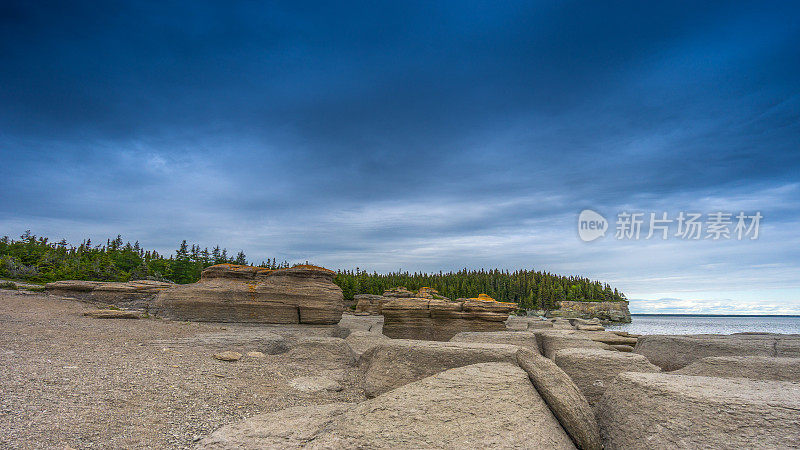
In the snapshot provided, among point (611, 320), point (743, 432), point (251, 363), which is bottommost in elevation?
point (611, 320)

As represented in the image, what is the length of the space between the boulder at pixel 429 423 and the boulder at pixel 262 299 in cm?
1579

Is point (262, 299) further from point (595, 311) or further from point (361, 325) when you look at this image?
point (595, 311)

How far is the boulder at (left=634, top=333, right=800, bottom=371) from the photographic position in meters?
9.98

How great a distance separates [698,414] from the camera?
3932 millimetres

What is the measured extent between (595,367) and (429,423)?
12.6 ft

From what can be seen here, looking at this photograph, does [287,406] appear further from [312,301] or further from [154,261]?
[154,261]

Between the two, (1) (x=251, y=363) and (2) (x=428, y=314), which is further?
(2) (x=428, y=314)

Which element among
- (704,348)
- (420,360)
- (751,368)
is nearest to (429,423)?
(420,360)

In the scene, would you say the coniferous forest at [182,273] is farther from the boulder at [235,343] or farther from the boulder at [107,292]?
the boulder at [235,343]

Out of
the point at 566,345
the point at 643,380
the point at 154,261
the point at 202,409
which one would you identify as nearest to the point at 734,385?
the point at 643,380

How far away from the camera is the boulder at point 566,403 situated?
4.75m

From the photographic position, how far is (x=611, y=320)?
96375mm

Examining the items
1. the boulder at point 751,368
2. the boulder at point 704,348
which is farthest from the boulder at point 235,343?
the boulder at point 704,348

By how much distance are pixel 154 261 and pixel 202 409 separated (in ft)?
151
